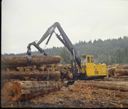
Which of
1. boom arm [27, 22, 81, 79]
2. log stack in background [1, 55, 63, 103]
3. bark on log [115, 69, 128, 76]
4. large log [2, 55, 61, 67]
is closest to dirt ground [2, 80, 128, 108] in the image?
log stack in background [1, 55, 63, 103]

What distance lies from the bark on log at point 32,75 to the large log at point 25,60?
35 centimetres

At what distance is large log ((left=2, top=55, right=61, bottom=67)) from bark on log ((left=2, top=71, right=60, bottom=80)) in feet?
1.16

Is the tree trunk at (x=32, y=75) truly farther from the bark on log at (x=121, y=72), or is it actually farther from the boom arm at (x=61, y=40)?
the bark on log at (x=121, y=72)

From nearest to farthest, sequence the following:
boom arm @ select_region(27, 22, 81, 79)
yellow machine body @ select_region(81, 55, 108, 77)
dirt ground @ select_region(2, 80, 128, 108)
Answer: dirt ground @ select_region(2, 80, 128, 108)
boom arm @ select_region(27, 22, 81, 79)
yellow machine body @ select_region(81, 55, 108, 77)

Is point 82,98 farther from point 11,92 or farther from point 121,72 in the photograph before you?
point 121,72

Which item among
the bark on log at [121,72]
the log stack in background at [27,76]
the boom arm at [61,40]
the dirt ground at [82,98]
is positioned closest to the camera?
the dirt ground at [82,98]

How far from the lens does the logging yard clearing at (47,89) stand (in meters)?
9.56

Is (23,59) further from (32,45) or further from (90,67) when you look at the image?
(90,67)

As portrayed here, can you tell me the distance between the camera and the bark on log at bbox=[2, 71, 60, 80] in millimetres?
11391

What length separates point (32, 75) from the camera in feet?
39.4

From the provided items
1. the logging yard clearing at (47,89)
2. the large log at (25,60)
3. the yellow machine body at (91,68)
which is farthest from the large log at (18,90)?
the yellow machine body at (91,68)

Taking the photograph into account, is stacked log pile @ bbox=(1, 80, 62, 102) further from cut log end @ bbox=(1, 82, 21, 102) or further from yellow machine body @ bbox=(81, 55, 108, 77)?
yellow machine body @ bbox=(81, 55, 108, 77)

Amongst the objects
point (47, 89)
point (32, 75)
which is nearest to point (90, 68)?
point (32, 75)

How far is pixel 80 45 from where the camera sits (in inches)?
2482
